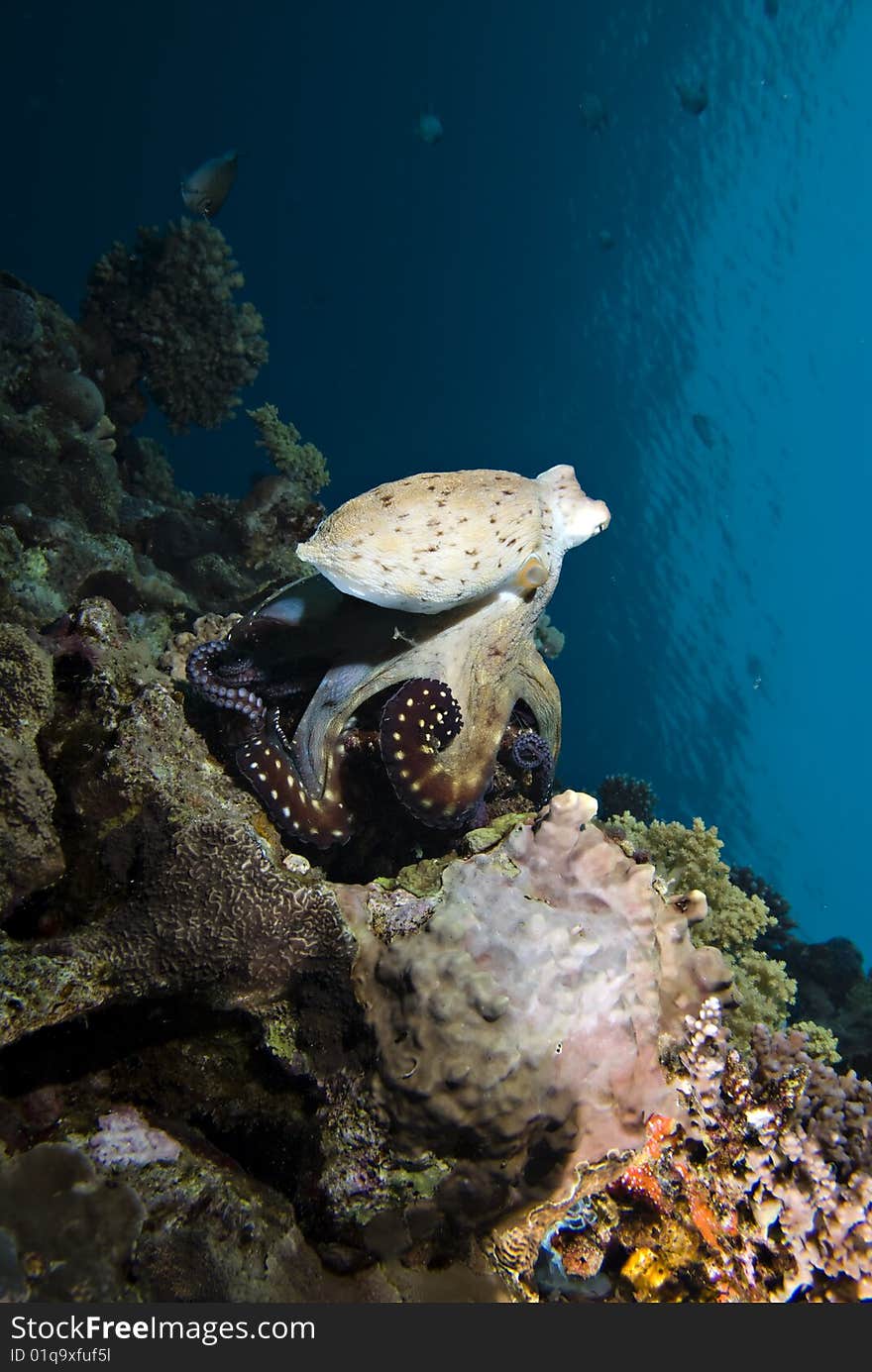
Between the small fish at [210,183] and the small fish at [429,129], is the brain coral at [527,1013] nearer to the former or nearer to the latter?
the small fish at [210,183]

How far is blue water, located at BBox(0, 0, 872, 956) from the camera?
4666 cm

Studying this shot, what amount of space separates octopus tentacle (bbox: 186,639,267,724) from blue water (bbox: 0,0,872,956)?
A: 4921 centimetres

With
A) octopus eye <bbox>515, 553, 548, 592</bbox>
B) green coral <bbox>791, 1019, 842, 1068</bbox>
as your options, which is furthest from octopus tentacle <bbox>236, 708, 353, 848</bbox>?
green coral <bbox>791, 1019, 842, 1068</bbox>

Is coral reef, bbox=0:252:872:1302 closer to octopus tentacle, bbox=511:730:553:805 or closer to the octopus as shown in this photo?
the octopus

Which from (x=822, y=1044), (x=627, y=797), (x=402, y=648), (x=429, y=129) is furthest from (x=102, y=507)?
(x=429, y=129)

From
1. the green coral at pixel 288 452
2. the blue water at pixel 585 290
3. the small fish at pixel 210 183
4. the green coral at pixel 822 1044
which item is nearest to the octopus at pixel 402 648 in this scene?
the green coral at pixel 822 1044

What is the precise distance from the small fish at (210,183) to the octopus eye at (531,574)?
947 cm

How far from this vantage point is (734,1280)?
2.92 metres

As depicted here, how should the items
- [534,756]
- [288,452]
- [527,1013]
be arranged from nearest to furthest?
1. [527,1013]
2. [534,756]
3. [288,452]

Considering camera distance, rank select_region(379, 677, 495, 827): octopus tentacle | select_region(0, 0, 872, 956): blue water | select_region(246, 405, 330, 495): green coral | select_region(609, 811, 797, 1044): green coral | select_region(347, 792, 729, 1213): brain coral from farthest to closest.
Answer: select_region(0, 0, 872, 956): blue water < select_region(246, 405, 330, 495): green coral < select_region(609, 811, 797, 1044): green coral < select_region(379, 677, 495, 827): octopus tentacle < select_region(347, 792, 729, 1213): brain coral

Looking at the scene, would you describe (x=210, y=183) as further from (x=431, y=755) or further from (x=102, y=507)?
(x=431, y=755)

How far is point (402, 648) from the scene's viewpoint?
151 inches

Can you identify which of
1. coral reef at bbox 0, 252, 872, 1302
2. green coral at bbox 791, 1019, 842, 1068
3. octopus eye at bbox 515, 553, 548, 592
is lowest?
coral reef at bbox 0, 252, 872, 1302

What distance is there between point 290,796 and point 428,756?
77 cm
